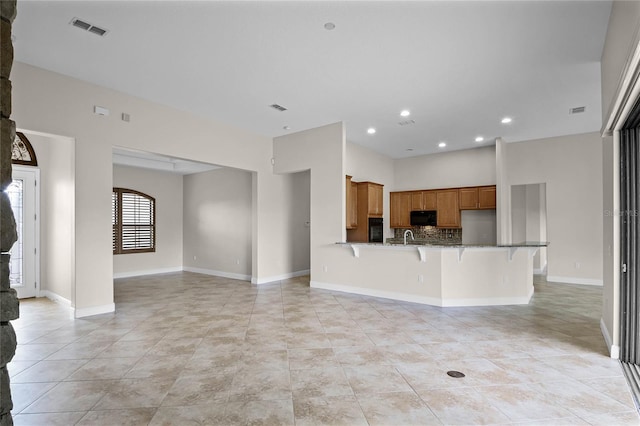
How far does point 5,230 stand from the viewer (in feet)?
4.45

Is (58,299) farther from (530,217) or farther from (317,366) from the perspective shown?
(530,217)

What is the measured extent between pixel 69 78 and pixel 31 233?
3.31 meters

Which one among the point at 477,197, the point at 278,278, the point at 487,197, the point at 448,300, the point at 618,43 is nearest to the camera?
the point at 618,43

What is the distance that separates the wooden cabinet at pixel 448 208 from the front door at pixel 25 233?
885 centimetres

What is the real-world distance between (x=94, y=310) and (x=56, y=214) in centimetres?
202

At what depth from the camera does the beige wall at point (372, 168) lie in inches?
310

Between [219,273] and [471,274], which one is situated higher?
[471,274]

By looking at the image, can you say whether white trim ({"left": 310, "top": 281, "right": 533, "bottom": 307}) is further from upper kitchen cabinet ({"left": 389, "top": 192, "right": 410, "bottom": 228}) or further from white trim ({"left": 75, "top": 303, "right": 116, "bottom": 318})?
white trim ({"left": 75, "top": 303, "right": 116, "bottom": 318})

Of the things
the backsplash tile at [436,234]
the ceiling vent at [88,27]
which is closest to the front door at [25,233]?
the ceiling vent at [88,27]

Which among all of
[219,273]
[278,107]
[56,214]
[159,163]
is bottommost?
[219,273]

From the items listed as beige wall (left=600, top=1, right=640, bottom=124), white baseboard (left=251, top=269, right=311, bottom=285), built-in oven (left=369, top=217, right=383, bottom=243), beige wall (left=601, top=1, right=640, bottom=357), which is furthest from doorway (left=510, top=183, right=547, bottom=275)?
beige wall (left=600, top=1, right=640, bottom=124)

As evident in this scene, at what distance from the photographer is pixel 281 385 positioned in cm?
272

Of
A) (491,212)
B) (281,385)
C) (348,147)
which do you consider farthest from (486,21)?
(491,212)

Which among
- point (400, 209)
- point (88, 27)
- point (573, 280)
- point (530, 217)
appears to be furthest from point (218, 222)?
point (573, 280)
